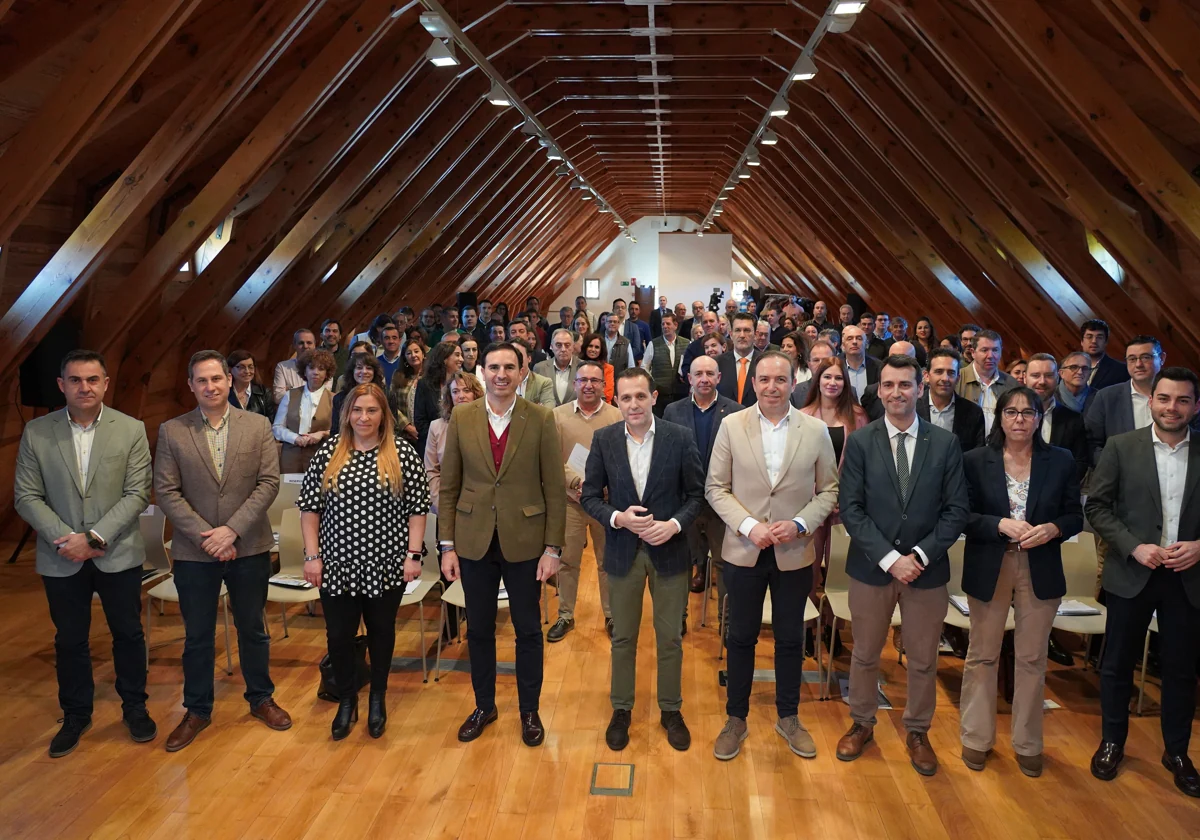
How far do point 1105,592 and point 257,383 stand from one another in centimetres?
505

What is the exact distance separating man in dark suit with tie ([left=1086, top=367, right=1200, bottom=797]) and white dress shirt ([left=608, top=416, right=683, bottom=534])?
5.86ft

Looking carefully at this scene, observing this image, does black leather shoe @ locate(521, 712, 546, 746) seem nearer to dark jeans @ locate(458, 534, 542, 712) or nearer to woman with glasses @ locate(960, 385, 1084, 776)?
dark jeans @ locate(458, 534, 542, 712)

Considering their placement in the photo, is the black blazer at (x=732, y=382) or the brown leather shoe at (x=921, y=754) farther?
the black blazer at (x=732, y=382)

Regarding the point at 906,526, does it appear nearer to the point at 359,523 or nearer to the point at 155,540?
the point at 359,523

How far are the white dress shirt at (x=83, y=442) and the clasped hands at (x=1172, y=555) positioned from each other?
4.21 metres

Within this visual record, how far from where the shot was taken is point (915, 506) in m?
3.70

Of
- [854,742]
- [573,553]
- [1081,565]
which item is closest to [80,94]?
[573,553]

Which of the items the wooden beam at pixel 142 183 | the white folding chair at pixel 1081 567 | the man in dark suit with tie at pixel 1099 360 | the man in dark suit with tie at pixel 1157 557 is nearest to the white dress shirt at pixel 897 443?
the man in dark suit with tie at pixel 1157 557

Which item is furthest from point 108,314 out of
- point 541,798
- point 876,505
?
point 876,505

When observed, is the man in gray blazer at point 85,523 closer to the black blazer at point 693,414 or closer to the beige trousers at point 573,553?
the beige trousers at point 573,553

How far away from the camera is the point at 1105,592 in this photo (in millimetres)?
4039

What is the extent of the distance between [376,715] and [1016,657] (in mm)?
2700

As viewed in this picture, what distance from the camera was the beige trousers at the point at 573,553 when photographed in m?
5.09

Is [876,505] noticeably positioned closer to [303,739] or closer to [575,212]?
[303,739]
